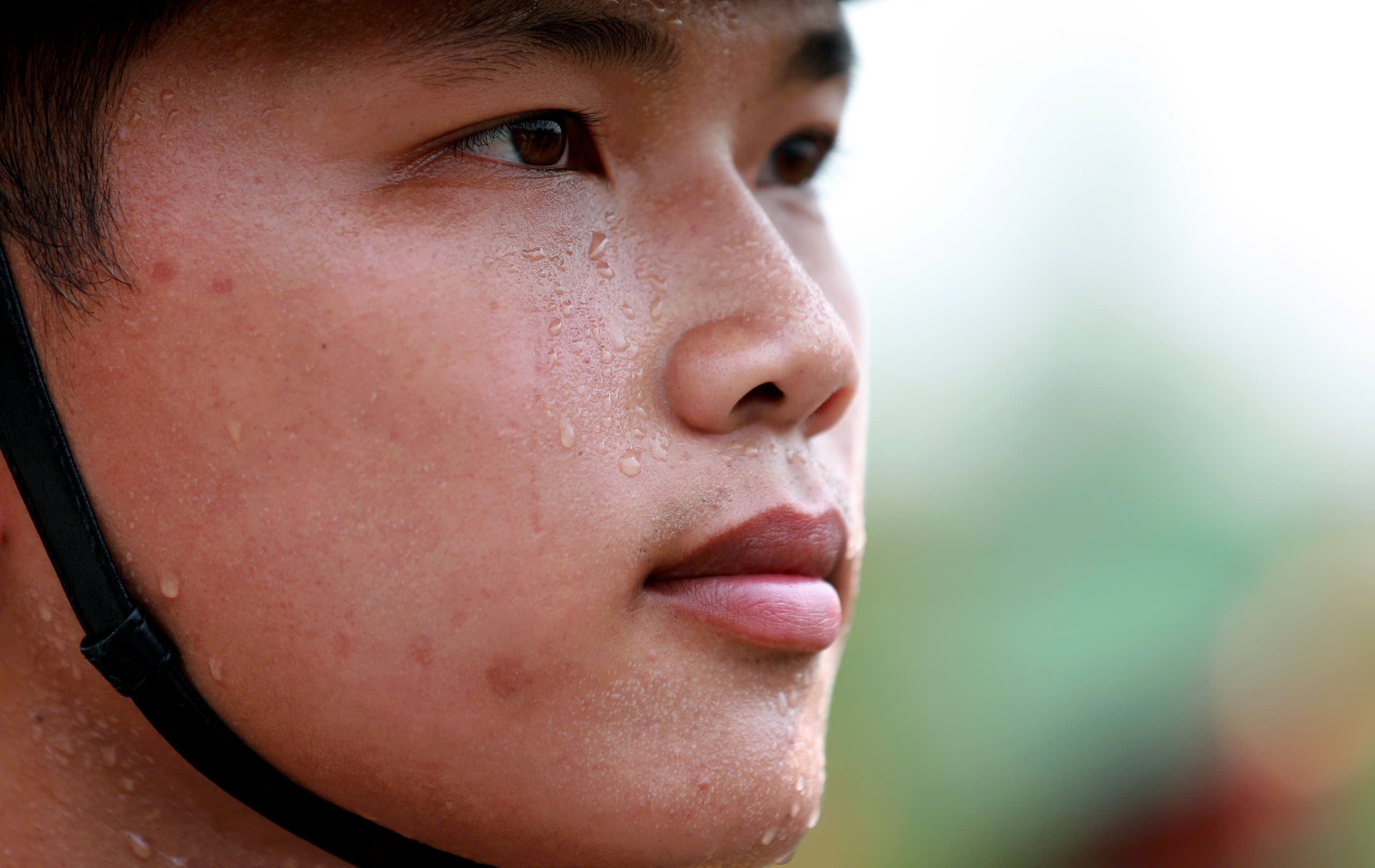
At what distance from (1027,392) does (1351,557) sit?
2.41m

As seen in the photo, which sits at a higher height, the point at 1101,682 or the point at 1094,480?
the point at 1094,480

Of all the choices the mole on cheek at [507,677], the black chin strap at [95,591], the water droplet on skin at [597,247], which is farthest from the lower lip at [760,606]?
the black chin strap at [95,591]

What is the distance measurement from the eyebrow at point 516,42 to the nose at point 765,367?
0.27 meters

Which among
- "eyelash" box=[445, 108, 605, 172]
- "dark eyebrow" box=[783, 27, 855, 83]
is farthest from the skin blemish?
"dark eyebrow" box=[783, 27, 855, 83]

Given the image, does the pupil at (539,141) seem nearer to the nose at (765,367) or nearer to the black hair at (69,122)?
the nose at (765,367)

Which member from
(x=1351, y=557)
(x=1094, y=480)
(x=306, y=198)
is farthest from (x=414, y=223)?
(x=1094, y=480)

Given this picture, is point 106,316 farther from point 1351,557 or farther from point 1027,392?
point 1027,392

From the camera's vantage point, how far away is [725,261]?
1315mm

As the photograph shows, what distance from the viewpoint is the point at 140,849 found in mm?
1338

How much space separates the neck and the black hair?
0.30 meters

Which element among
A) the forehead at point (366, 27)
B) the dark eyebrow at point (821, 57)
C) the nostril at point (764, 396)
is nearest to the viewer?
the forehead at point (366, 27)

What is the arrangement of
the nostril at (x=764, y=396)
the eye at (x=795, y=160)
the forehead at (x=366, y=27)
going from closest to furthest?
the forehead at (x=366, y=27), the nostril at (x=764, y=396), the eye at (x=795, y=160)

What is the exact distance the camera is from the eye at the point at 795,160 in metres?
1.63

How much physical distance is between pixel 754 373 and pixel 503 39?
0.40 m
